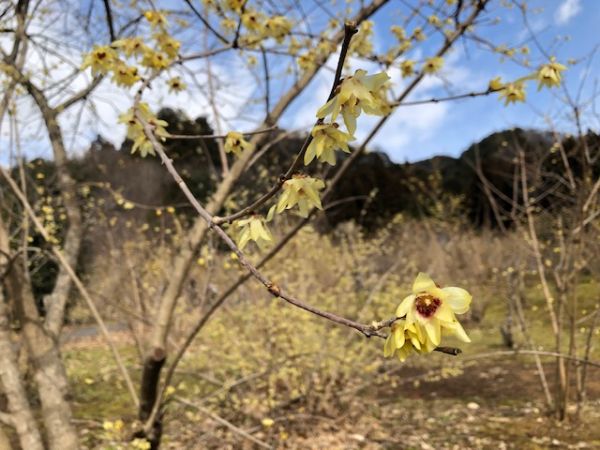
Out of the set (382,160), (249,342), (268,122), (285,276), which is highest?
(382,160)

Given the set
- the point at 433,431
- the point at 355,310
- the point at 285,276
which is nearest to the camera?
the point at 433,431

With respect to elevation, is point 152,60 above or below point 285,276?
above

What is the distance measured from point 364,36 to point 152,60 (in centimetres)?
140

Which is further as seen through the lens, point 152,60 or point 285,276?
point 285,276

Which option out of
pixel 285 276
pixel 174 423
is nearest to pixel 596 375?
pixel 285 276

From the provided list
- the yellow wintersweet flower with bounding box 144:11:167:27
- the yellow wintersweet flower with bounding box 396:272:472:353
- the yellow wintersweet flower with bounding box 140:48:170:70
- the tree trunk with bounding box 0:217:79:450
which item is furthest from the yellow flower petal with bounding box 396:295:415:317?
the tree trunk with bounding box 0:217:79:450

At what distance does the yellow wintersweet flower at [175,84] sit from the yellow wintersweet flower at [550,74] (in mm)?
1399

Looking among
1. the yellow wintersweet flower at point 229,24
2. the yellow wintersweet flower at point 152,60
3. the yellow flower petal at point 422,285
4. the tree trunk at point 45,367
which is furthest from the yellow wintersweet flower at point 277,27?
the yellow flower petal at point 422,285

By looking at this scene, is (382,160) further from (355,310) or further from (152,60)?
(152,60)

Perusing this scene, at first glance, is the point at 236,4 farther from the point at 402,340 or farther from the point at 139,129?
the point at 402,340

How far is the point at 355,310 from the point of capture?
5.72 metres

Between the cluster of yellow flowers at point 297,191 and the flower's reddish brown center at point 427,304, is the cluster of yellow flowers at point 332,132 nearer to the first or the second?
the cluster of yellow flowers at point 297,191

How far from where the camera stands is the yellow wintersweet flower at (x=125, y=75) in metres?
1.71

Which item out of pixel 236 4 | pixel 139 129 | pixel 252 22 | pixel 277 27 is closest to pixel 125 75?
pixel 139 129
